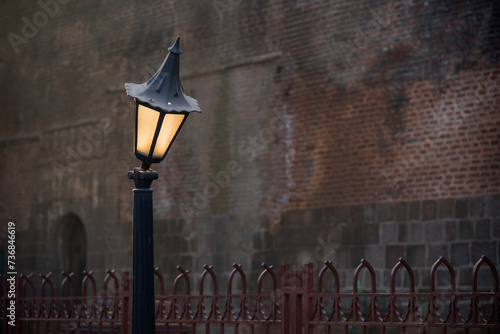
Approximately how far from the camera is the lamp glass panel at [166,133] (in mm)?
4652

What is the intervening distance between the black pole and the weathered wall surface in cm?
597

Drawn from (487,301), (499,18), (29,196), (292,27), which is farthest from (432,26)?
(29,196)

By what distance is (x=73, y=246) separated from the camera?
1562 cm

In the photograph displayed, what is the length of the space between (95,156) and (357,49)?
21.0 ft

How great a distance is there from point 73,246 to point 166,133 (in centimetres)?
1162

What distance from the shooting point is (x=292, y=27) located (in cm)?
1155

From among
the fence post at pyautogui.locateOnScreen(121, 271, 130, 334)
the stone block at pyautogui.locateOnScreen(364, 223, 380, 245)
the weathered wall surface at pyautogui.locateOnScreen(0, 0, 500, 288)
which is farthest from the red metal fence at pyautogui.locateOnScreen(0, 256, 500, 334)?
the weathered wall surface at pyautogui.locateOnScreen(0, 0, 500, 288)

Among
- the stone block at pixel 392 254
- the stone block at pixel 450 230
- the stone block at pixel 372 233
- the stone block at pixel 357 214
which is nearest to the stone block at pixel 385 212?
the stone block at pixel 372 233

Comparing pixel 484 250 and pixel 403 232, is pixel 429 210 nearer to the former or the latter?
pixel 403 232

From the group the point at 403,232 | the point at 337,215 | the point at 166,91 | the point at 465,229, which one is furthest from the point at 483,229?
the point at 166,91

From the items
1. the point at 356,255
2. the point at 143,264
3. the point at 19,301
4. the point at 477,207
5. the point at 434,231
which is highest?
the point at 477,207

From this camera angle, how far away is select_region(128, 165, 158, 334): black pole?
4590mm

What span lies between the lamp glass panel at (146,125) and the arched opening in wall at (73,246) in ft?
37.0

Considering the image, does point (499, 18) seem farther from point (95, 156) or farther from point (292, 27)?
point (95, 156)
